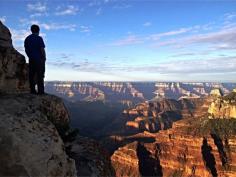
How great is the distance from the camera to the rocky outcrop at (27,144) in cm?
1080

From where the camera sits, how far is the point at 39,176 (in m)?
11.1

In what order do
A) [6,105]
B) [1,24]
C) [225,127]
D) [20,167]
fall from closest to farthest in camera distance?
[20,167] < [6,105] < [1,24] < [225,127]

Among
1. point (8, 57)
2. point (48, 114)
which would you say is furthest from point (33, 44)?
point (48, 114)

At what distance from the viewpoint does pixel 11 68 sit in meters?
15.9

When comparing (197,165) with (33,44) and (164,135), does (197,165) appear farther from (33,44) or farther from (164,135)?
(33,44)

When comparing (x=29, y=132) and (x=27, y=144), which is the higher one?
(x=29, y=132)

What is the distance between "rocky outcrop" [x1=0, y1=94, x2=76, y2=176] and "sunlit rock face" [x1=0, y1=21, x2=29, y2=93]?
5.23 feet

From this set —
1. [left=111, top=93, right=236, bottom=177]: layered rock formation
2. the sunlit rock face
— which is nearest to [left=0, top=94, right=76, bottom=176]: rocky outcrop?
the sunlit rock face

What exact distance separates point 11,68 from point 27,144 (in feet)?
17.9

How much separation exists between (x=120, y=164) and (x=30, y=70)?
497ft

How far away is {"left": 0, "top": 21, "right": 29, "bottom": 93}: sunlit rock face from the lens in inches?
603

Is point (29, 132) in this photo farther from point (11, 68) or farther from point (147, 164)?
point (147, 164)

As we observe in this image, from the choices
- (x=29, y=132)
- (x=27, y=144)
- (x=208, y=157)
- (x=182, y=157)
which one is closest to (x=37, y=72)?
(x=29, y=132)

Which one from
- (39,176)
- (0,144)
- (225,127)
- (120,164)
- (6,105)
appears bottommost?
(120,164)
